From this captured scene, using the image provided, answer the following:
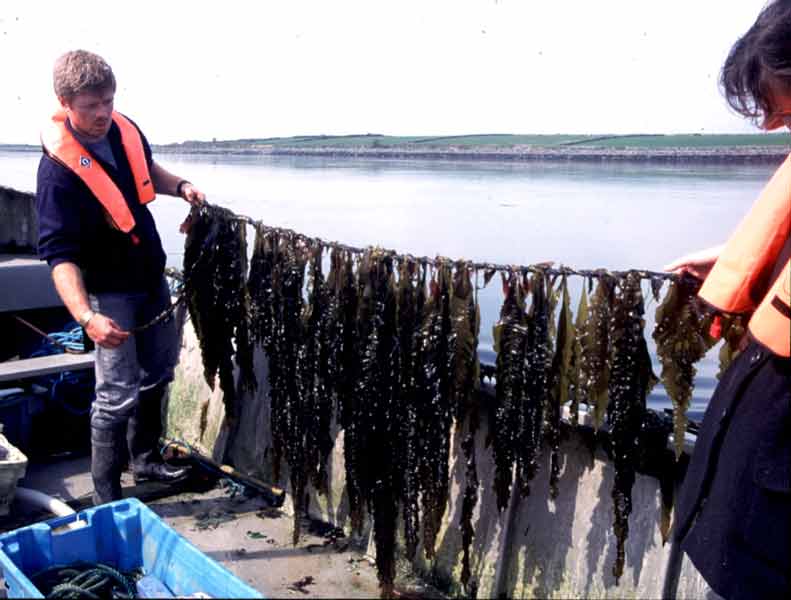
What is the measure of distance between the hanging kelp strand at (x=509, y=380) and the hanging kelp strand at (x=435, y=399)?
0.72ft

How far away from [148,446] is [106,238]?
1.47 meters

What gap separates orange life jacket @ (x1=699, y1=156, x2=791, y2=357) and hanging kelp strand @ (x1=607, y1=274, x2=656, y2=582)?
2.13 ft

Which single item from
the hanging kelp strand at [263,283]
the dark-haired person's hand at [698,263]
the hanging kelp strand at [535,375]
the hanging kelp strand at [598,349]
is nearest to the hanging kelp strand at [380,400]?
the hanging kelp strand at [535,375]

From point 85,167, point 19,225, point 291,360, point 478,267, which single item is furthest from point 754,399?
point 19,225

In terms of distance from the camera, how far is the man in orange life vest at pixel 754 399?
75.0 inches

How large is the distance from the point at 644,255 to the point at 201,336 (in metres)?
15.1

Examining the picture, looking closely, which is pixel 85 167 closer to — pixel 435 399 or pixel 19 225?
pixel 435 399

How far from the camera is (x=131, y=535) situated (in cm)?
275

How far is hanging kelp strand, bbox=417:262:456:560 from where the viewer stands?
3.21 metres

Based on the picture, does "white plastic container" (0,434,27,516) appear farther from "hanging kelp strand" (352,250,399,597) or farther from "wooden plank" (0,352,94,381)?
"hanging kelp strand" (352,250,399,597)

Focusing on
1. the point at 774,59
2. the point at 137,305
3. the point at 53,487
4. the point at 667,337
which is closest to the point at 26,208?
the point at 53,487

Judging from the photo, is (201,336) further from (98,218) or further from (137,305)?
(98,218)

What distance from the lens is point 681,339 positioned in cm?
284

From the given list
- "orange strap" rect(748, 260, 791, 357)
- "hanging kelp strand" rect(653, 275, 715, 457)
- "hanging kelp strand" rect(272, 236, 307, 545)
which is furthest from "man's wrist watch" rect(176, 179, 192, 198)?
"orange strap" rect(748, 260, 791, 357)
